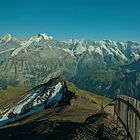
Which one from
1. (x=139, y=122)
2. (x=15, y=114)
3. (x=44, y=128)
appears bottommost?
(x=15, y=114)

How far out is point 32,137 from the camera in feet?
112

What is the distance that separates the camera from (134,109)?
20.9 m

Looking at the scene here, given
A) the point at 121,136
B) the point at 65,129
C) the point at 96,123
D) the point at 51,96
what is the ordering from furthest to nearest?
the point at 51,96
the point at 65,129
the point at 96,123
the point at 121,136

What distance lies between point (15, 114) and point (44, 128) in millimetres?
93050

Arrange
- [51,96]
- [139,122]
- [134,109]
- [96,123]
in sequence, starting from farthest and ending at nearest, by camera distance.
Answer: [51,96] → [96,123] → [134,109] → [139,122]

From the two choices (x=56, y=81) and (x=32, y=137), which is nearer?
(x=32, y=137)

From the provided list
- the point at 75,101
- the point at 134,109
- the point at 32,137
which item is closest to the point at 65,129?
the point at 32,137

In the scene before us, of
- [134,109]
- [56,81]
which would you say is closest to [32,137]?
[134,109]

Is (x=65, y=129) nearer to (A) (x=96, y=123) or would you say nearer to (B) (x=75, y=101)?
(A) (x=96, y=123)

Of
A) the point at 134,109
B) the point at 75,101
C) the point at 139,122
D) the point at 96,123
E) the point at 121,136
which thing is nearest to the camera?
the point at 139,122

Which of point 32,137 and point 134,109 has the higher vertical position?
point 134,109

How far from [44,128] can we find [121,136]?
11.8 m

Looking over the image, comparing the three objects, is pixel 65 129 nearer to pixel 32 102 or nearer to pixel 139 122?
pixel 139 122

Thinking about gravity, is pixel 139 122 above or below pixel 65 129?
above
